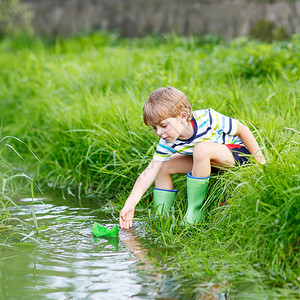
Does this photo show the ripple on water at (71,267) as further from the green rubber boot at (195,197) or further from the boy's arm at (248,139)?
the boy's arm at (248,139)

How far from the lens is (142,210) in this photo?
11.5 ft

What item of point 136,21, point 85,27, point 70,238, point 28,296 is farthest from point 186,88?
point 85,27

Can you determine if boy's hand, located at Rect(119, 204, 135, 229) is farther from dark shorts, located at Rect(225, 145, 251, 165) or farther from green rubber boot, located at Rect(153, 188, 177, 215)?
dark shorts, located at Rect(225, 145, 251, 165)

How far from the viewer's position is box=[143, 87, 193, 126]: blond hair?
9.93 feet

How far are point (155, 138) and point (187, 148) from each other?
703mm

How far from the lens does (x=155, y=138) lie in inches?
154

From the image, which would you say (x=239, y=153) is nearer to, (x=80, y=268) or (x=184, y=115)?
(x=184, y=115)

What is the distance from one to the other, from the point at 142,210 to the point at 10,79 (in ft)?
12.5

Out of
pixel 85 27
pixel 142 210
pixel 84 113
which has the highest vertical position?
pixel 85 27

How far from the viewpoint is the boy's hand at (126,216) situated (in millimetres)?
3205

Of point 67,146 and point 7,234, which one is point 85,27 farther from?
point 7,234

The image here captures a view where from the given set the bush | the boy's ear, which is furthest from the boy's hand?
the bush

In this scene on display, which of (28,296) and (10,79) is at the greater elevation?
(10,79)

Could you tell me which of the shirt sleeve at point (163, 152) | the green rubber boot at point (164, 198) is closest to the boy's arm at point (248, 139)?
the shirt sleeve at point (163, 152)
